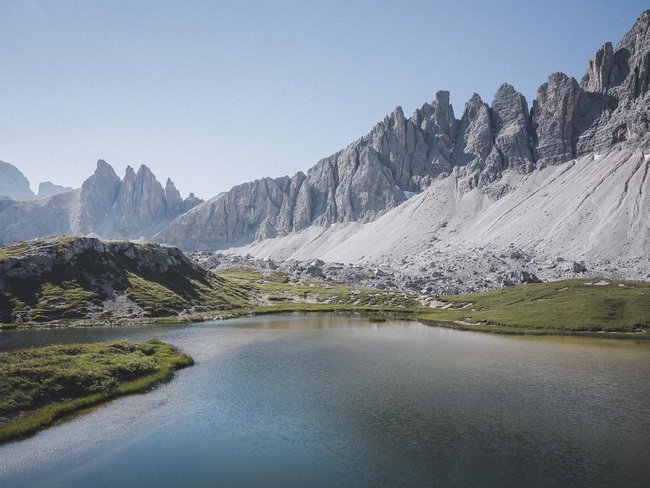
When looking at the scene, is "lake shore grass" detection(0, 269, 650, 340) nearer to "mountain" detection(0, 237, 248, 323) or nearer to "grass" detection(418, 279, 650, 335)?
"grass" detection(418, 279, 650, 335)

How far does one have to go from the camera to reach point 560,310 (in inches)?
4427

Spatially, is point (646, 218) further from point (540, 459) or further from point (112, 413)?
point (112, 413)

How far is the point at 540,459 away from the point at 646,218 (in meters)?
215

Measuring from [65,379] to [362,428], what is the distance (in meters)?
32.2

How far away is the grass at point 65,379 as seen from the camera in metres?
37.4

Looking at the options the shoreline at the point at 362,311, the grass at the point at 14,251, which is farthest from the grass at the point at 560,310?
the grass at the point at 14,251

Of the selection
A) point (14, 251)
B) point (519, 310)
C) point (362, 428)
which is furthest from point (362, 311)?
point (362, 428)

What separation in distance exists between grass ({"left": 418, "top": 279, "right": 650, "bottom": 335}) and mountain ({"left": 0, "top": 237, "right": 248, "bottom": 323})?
83020 millimetres

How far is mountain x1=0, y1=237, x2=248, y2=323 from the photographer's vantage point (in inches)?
4530

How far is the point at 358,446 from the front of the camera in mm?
32094

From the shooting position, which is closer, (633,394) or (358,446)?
(358,446)

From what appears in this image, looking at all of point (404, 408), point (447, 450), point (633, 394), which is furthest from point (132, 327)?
point (633, 394)

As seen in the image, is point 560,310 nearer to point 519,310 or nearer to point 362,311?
point 519,310

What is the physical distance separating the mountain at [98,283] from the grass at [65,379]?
6532cm
